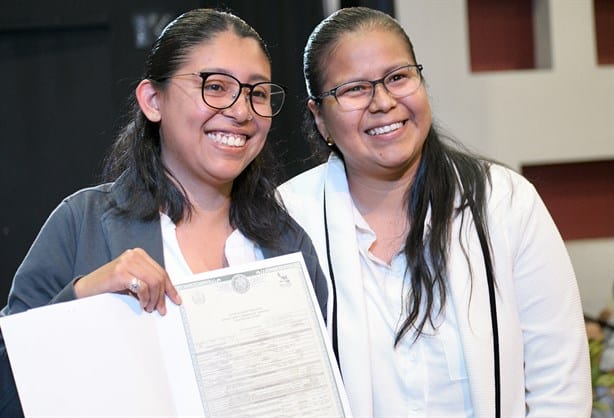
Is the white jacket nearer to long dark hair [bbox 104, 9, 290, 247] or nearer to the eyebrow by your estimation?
long dark hair [bbox 104, 9, 290, 247]

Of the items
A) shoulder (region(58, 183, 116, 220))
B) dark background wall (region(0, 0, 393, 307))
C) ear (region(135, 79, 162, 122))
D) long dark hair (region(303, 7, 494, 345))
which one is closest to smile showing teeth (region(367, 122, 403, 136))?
long dark hair (region(303, 7, 494, 345))

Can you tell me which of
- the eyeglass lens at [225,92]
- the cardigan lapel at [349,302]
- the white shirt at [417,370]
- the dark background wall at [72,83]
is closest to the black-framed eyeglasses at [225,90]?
the eyeglass lens at [225,92]

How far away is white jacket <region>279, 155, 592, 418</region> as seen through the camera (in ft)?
5.79

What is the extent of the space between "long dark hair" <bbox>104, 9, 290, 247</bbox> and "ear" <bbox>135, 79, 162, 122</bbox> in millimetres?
22

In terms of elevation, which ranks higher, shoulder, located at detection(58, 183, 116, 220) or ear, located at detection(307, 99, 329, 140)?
ear, located at detection(307, 99, 329, 140)

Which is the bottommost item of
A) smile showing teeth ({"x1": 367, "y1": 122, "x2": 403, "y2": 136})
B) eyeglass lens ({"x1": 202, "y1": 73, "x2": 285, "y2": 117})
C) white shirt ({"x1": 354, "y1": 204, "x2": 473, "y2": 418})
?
white shirt ({"x1": 354, "y1": 204, "x2": 473, "y2": 418})

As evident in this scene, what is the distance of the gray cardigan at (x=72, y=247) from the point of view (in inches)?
60.4

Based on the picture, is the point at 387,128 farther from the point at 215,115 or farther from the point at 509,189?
the point at 215,115

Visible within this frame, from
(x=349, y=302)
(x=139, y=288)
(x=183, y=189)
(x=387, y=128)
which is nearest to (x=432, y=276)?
(x=349, y=302)

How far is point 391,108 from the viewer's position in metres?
1.83

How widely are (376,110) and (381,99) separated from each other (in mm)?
28

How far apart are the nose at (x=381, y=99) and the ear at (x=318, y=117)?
0.58ft

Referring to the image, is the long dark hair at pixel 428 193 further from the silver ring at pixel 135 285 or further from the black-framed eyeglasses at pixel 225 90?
the silver ring at pixel 135 285

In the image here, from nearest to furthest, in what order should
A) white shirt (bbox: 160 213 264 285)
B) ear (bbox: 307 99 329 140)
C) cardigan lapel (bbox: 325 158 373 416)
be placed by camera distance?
white shirt (bbox: 160 213 264 285) → cardigan lapel (bbox: 325 158 373 416) → ear (bbox: 307 99 329 140)
